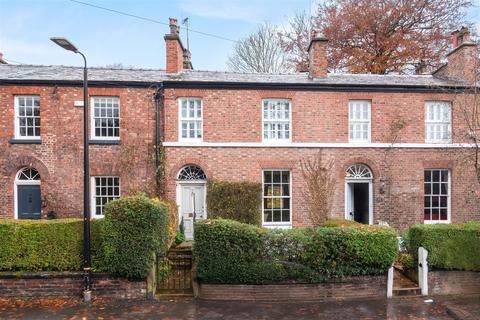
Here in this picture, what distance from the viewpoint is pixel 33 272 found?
314 inches

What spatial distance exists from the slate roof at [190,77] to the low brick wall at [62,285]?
859 centimetres

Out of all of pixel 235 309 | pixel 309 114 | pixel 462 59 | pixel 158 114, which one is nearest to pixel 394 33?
pixel 462 59

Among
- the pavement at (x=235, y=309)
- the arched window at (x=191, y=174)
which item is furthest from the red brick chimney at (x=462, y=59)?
the arched window at (x=191, y=174)

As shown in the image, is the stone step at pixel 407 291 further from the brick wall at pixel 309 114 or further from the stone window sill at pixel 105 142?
the stone window sill at pixel 105 142

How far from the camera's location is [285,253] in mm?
8133

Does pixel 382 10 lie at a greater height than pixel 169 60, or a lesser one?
greater

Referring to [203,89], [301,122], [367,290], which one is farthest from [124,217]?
[301,122]

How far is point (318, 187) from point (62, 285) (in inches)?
384

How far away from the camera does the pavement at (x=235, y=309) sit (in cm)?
706

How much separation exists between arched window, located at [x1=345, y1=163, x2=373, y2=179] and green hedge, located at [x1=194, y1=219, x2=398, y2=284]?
251 inches

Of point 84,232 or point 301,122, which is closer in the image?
point 84,232

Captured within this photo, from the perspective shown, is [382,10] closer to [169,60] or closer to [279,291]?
[169,60]

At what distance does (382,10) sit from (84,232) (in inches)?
955

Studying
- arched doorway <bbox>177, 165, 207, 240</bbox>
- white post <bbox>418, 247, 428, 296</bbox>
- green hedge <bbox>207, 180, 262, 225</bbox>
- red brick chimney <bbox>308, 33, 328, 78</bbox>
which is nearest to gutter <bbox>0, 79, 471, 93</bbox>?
red brick chimney <bbox>308, 33, 328, 78</bbox>
